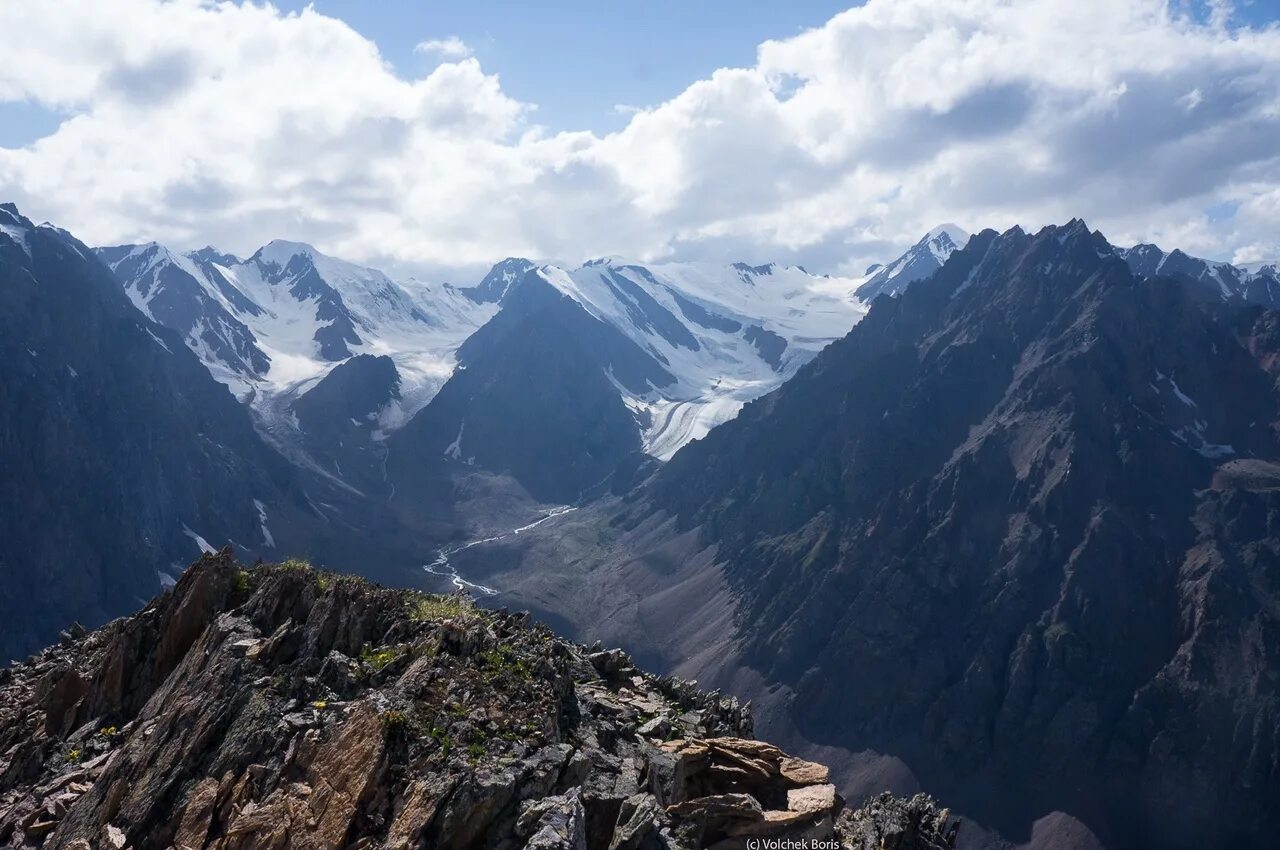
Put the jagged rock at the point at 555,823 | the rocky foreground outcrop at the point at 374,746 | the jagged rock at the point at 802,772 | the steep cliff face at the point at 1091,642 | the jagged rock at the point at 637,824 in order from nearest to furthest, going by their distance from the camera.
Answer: the jagged rock at the point at 555,823 < the jagged rock at the point at 637,824 < the rocky foreground outcrop at the point at 374,746 < the jagged rock at the point at 802,772 < the steep cliff face at the point at 1091,642

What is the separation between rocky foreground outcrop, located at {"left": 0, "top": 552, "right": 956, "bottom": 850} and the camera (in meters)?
19.2

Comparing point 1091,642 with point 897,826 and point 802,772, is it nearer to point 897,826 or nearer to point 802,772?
point 897,826

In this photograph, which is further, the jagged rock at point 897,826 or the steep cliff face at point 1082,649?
the steep cliff face at point 1082,649

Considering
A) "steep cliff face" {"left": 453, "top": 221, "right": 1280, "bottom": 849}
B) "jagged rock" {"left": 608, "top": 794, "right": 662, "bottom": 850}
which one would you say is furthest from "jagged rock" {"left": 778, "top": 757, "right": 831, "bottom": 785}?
"steep cliff face" {"left": 453, "top": 221, "right": 1280, "bottom": 849}

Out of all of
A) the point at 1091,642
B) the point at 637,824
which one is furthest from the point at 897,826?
the point at 1091,642

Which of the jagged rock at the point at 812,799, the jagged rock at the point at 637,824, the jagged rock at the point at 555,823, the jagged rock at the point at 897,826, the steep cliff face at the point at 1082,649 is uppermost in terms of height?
the jagged rock at the point at 555,823

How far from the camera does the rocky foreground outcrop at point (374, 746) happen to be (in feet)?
63.1

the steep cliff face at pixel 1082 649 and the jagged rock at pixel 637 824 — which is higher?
the jagged rock at pixel 637 824

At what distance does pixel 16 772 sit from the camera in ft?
87.8

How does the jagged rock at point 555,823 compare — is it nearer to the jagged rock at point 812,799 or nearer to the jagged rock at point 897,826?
the jagged rock at point 812,799

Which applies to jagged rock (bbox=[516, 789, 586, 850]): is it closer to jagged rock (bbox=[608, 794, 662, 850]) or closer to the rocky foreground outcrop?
the rocky foreground outcrop

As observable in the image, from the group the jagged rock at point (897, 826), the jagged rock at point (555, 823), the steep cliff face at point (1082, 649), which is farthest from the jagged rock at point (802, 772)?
the steep cliff face at point (1082, 649)

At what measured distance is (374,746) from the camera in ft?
66.4

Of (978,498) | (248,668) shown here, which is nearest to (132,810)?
(248,668)
